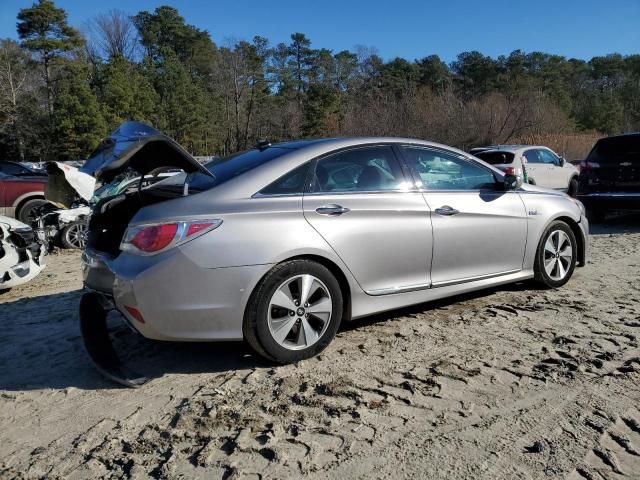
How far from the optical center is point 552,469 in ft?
8.15

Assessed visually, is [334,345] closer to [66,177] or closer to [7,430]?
[7,430]


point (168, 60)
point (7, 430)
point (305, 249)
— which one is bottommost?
point (7, 430)

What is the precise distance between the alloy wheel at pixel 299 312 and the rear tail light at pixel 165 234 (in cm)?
62

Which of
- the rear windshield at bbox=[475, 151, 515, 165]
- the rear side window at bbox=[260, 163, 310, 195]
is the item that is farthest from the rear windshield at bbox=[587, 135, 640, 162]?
the rear side window at bbox=[260, 163, 310, 195]

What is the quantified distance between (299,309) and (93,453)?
1.47 meters

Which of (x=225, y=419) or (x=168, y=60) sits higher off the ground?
(x=168, y=60)

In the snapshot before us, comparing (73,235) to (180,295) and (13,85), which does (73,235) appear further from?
(13,85)

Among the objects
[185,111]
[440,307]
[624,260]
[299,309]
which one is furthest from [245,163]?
[185,111]

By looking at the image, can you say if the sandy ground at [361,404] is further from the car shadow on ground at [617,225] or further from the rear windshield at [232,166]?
the car shadow on ground at [617,225]

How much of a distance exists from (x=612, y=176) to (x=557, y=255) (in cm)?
533

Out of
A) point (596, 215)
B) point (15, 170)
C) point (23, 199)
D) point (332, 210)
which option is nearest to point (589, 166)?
point (596, 215)

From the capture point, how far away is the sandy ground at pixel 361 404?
260 cm


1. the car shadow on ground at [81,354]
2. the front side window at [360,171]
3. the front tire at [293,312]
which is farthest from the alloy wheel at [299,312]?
the front side window at [360,171]

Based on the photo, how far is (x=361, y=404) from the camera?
312 cm
